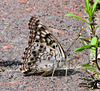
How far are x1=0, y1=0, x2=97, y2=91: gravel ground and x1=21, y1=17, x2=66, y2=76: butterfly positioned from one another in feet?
0.41

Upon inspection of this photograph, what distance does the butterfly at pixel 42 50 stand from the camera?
10.7ft

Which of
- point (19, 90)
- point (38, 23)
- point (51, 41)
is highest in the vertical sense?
point (38, 23)

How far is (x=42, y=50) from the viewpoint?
338cm

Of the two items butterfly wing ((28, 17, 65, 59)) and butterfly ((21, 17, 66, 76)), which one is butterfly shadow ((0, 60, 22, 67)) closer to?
butterfly ((21, 17, 66, 76))

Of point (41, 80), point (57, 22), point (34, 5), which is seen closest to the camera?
point (41, 80)

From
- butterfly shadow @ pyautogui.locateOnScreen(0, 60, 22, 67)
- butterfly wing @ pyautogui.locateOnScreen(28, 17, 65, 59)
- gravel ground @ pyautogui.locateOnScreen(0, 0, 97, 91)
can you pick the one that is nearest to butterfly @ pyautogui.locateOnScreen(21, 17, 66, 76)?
butterfly wing @ pyautogui.locateOnScreen(28, 17, 65, 59)

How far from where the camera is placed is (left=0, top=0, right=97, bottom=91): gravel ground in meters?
2.65

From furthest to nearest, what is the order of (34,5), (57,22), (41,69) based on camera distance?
(34,5), (57,22), (41,69)

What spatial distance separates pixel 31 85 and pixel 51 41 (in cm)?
88

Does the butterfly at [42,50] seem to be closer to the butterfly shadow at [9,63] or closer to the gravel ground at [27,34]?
the gravel ground at [27,34]

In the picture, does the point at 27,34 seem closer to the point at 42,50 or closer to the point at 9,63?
the point at 42,50

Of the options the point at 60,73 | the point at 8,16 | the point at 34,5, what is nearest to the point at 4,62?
the point at 60,73

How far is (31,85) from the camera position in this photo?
8.60 feet

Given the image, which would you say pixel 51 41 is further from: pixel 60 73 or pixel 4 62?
pixel 4 62
